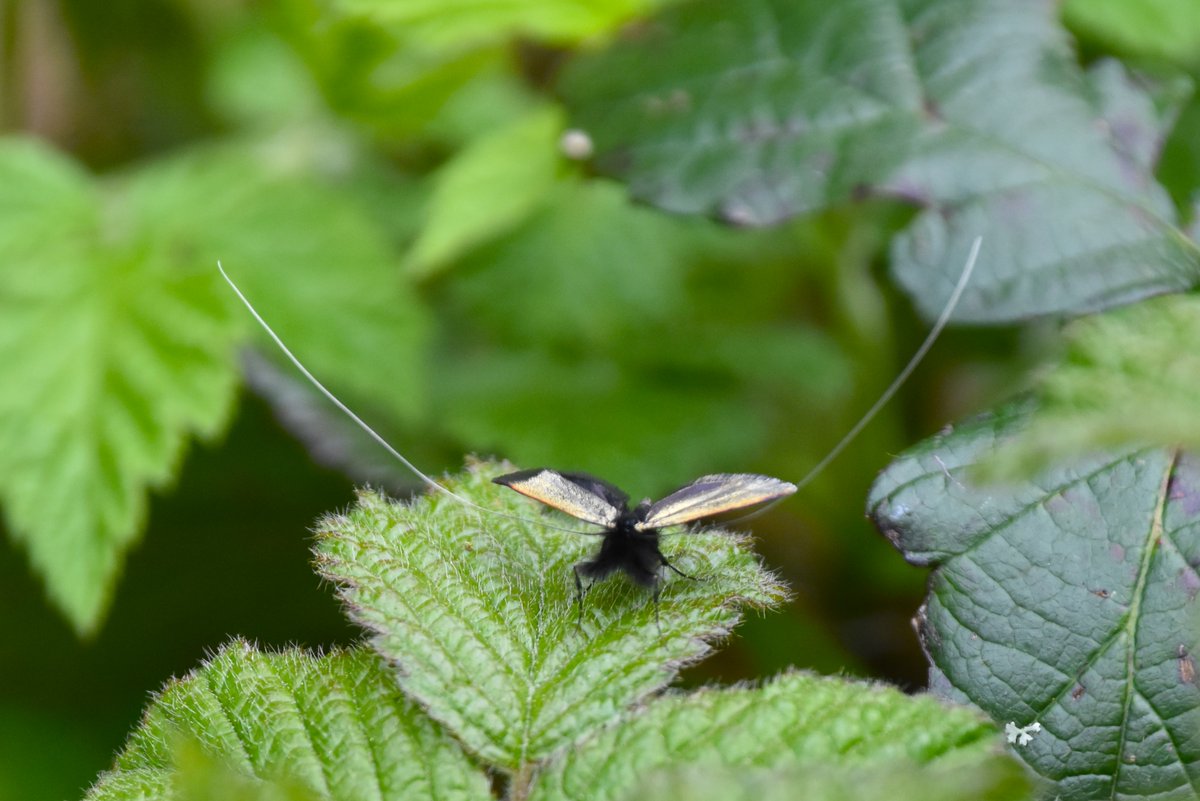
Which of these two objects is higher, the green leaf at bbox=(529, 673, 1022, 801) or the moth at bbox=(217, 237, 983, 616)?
the moth at bbox=(217, 237, 983, 616)

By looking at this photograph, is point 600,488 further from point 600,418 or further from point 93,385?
point 93,385

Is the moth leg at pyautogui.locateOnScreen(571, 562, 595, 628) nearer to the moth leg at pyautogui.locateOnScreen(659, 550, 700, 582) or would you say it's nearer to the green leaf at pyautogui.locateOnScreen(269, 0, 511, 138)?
the moth leg at pyautogui.locateOnScreen(659, 550, 700, 582)

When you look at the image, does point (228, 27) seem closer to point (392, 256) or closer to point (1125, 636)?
point (392, 256)

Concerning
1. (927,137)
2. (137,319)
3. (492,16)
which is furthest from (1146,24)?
(137,319)


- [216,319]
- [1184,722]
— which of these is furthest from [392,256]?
[1184,722]

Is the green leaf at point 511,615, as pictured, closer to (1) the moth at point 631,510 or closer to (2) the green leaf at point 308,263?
(1) the moth at point 631,510

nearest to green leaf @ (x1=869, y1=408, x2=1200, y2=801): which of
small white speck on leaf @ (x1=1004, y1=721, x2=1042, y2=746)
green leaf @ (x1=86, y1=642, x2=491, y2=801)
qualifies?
small white speck on leaf @ (x1=1004, y1=721, x2=1042, y2=746)

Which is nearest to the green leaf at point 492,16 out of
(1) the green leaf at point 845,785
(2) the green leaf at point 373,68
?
(2) the green leaf at point 373,68
